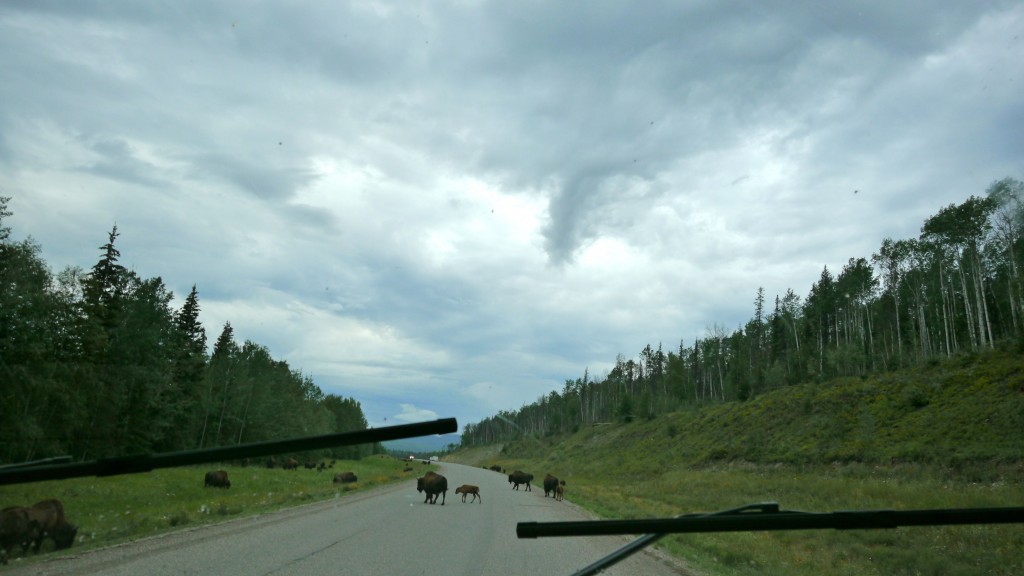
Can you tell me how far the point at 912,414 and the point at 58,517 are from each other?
4286cm

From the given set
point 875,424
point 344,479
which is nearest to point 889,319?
point 875,424

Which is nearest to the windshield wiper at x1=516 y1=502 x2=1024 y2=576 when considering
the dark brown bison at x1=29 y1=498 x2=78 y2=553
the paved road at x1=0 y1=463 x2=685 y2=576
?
the paved road at x1=0 y1=463 x2=685 y2=576

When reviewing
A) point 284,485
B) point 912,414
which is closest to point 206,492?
point 284,485

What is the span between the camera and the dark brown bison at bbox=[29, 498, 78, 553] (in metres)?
13.3

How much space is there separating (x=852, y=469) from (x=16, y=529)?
35.2m

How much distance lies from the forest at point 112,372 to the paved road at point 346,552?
34.1ft

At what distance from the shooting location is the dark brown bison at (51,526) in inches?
523

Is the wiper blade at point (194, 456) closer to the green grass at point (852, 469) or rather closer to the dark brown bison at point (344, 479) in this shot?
the green grass at point (852, 469)

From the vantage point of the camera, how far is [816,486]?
3073cm

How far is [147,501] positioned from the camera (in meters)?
26.4

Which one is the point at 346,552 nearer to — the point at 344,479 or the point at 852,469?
the point at 344,479

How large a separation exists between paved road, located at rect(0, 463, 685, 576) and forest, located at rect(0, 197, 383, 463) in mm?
10403

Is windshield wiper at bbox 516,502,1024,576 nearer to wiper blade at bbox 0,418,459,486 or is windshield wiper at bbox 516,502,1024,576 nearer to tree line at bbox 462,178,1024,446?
wiper blade at bbox 0,418,459,486

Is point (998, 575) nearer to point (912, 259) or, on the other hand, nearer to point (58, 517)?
point (58, 517)
